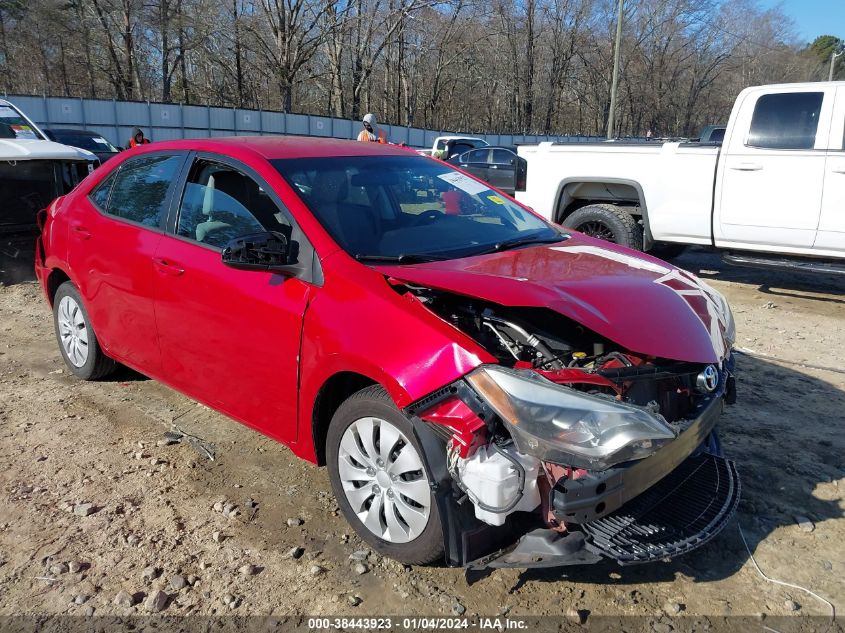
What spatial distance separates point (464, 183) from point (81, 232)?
2.45 metres

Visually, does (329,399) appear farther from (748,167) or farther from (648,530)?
(748,167)

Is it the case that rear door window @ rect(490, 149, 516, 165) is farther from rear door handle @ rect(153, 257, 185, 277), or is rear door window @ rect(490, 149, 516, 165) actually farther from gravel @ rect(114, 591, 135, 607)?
gravel @ rect(114, 591, 135, 607)

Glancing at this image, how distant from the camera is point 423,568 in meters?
2.81

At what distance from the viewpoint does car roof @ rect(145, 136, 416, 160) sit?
3.54 metres

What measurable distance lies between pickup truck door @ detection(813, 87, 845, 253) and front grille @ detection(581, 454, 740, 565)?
15.3 feet

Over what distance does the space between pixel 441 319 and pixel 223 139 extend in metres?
2.01

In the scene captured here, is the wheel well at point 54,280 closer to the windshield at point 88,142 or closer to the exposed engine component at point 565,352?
the exposed engine component at point 565,352

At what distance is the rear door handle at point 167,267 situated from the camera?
3.54 metres

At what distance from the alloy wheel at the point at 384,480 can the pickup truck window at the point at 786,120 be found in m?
6.03

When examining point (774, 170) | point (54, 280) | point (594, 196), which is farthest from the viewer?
point (594, 196)

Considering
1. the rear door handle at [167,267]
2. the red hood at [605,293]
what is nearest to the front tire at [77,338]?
the rear door handle at [167,267]

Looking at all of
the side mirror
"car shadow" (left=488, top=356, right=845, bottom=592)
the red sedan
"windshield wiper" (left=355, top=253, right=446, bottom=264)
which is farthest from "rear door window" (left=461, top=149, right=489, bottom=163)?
the side mirror

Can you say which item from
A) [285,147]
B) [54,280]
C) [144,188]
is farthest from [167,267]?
[54,280]

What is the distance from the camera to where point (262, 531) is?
122 inches
